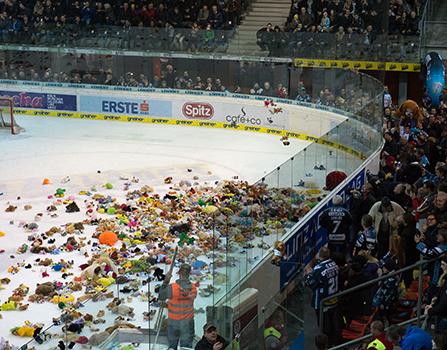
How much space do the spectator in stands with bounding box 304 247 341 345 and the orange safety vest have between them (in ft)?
4.85

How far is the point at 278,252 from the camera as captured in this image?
36.6 feet

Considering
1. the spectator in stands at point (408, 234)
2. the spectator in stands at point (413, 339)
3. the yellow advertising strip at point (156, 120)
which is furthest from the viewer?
the yellow advertising strip at point (156, 120)

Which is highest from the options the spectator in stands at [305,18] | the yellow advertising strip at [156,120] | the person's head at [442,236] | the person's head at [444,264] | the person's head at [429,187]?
the spectator in stands at [305,18]

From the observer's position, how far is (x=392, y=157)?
15.6m

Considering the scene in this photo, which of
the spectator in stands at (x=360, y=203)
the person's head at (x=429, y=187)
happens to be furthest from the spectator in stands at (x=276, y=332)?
the spectator in stands at (x=360, y=203)

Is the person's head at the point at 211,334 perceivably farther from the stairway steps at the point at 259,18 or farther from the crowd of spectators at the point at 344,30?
the stairway steps at the point at 259,18

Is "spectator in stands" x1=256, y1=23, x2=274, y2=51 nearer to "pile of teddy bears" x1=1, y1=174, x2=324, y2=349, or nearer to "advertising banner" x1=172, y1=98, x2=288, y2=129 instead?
"advertising banner" x1=172, y1=98, x2=288, y2=129

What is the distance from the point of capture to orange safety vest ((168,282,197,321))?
861 cm

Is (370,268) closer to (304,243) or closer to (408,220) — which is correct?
(408,220)

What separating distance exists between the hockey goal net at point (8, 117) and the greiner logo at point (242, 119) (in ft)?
20.0

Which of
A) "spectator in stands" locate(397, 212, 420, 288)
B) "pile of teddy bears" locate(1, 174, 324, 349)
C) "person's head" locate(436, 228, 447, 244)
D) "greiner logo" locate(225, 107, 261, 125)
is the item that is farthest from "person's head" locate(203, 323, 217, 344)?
"greiner logo" locate(225, 107, 261, 125)

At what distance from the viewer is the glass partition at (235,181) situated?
8914 millimetres

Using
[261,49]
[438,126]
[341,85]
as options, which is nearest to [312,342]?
[438,126]

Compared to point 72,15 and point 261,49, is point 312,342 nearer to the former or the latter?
point 261,49
